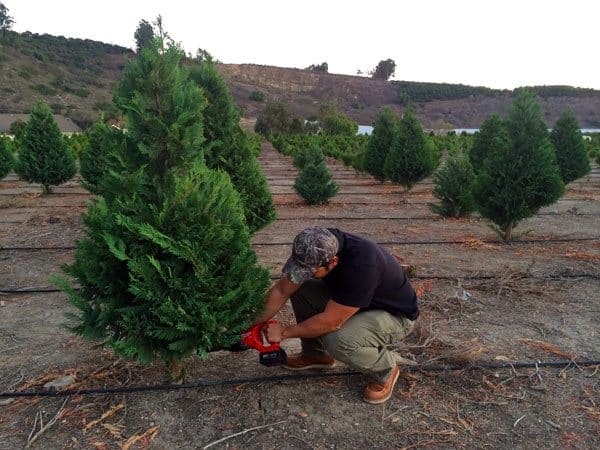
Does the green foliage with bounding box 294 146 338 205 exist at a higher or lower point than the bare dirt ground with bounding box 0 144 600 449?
lower

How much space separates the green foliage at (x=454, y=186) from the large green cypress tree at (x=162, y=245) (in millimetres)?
7234

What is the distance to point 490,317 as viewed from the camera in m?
4.46

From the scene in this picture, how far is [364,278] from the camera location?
109 inches

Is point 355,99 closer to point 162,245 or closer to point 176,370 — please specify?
point 176,370

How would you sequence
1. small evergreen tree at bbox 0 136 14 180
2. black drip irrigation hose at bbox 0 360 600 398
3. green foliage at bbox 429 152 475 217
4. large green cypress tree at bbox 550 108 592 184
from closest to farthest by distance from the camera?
black drip irrigation hose at bbox 0 360 600 398 → green foliage at bbox 429 152 475 217 → large green cypress tree at bbox 550 108 592 184 → small evergreen tree at bbox 0 136 14 180

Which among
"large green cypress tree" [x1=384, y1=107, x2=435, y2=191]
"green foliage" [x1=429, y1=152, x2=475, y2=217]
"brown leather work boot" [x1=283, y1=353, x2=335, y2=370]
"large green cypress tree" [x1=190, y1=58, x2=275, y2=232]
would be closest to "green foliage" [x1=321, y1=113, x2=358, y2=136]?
"large green cypress tree" [x1=384, y1=107, x2=435, y2=191]

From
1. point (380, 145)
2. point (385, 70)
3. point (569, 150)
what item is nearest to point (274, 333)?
point (380, 145)

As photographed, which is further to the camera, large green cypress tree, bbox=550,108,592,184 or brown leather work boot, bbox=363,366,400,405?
large green cypress tree, bbox=550,108,592,184

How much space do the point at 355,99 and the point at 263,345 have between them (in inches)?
4046

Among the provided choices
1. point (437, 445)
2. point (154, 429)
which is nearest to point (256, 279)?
point (154, 429)

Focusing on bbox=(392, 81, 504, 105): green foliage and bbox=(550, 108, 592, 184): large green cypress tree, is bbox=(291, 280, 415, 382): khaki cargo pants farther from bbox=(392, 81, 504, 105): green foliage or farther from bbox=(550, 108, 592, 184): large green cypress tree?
bbox=(392, 81, 504, 105): green foliage

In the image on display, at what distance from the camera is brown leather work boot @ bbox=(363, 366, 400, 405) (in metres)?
3.02

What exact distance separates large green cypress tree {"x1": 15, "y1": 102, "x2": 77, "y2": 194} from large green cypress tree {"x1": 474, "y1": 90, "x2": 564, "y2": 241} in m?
10.8

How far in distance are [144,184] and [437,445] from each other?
2.29 m
